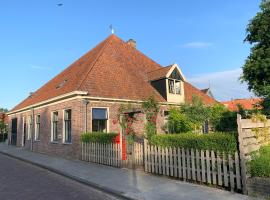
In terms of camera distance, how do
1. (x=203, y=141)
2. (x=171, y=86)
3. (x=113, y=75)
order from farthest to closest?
(x=171, y=86) → (x=113, y=75) → (x=203, y=141)

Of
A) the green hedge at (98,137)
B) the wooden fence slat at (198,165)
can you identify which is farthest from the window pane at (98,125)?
the wooden fence slat at (198,165)

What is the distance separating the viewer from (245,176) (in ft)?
21.8

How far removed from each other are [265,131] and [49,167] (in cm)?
922

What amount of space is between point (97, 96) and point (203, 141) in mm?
8578

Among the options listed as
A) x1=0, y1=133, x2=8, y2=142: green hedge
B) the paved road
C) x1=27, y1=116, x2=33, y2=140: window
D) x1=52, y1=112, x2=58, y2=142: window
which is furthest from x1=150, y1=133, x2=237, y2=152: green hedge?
x1=0, y1=133, x2=8, y2=142: green hedge

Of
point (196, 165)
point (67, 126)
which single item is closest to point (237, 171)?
point (196, 165)

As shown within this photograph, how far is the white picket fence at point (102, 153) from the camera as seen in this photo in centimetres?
1157

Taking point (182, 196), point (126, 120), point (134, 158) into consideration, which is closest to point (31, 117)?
point (126, 120)

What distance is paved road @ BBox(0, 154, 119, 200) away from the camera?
717 cm

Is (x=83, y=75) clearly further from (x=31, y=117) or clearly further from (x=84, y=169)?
(x=31, y=117)

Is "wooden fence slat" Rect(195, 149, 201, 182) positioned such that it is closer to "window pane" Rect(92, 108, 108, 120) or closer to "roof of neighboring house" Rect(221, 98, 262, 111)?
"window pane" Rect(92, 108, 108, 120)

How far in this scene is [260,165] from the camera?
21.5ft

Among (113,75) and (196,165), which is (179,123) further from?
(196,165)

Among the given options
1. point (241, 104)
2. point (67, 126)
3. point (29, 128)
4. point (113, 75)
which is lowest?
point (29, 128)
